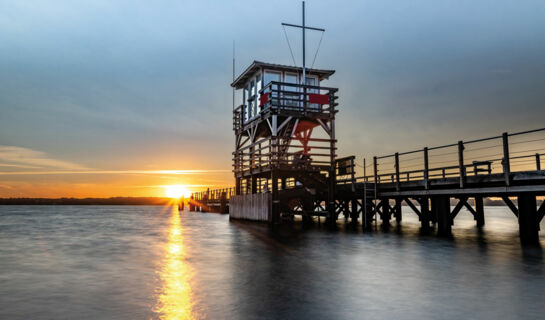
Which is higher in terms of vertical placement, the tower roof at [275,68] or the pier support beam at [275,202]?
the tower roof at [275,68]

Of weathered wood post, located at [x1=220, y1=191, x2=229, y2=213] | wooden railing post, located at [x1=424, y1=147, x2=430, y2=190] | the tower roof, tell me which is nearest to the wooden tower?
the tower roof

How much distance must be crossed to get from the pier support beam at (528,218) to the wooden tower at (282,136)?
428 inches

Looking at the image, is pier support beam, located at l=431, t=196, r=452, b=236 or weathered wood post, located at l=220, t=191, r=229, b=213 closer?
pier support beam, located at l=431, t=196, r=452, b=236

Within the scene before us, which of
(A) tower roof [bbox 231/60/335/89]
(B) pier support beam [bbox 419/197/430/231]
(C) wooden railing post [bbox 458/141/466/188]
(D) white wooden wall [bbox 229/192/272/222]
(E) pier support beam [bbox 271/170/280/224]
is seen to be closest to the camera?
(C) wooden railing post [bbox 458/141/466/188]

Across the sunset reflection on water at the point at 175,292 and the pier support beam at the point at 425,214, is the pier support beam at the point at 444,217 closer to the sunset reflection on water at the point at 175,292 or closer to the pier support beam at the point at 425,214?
the pier support beam at the point at 425,214

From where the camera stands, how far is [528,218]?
15.8 m

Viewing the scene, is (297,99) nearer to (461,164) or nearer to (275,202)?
(275,202)

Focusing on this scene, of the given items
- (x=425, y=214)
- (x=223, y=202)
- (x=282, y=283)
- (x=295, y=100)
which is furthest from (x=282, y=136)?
(x=223, y=202)

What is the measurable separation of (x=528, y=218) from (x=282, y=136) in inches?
605

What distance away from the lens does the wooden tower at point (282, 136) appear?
25609 millimetres

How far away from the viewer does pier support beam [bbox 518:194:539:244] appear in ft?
50.4

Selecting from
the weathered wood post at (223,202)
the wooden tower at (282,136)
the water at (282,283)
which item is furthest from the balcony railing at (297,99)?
the weathered wood post at (223,202)

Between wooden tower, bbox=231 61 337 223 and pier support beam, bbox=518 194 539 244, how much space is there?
1088cm

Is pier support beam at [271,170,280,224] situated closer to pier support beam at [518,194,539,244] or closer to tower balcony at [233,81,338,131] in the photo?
tower balcony at [233,81,338,131]
